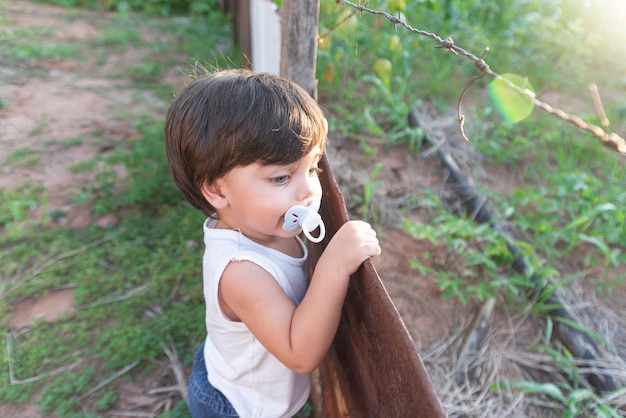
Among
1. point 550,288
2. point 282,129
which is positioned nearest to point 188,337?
point 282,129

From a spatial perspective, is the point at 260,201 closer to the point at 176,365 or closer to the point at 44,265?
the point at 176,365

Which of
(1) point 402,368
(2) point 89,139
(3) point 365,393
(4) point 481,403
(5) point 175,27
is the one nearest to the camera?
(1) point 402,368

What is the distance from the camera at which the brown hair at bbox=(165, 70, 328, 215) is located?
102cm

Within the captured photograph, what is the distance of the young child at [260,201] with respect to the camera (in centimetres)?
99

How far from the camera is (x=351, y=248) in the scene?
3.13 feet

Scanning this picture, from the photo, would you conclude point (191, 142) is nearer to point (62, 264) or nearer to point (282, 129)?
point (282, 129)

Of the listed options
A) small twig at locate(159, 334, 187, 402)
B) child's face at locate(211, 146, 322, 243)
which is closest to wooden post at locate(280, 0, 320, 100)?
child's face at locate(211, 146, 322, 243)

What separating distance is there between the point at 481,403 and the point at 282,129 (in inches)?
55.2

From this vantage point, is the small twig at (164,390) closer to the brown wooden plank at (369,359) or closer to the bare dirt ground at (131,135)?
the bare dirt ground at (131,135)

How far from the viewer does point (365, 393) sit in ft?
3.34

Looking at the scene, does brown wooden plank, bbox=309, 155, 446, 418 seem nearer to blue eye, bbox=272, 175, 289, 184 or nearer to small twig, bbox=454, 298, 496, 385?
blue eye, bbox=272, 175, 289, 184

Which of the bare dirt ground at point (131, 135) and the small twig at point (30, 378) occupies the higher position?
the bare dirt ground at point (131, 135)

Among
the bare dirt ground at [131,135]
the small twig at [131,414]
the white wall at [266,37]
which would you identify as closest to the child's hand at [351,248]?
the bare dirt ground at [131,135]

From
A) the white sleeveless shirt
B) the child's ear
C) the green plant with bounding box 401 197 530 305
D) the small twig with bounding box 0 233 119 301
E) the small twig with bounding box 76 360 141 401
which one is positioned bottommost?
the small twig with bounding box 76 360 141 401
